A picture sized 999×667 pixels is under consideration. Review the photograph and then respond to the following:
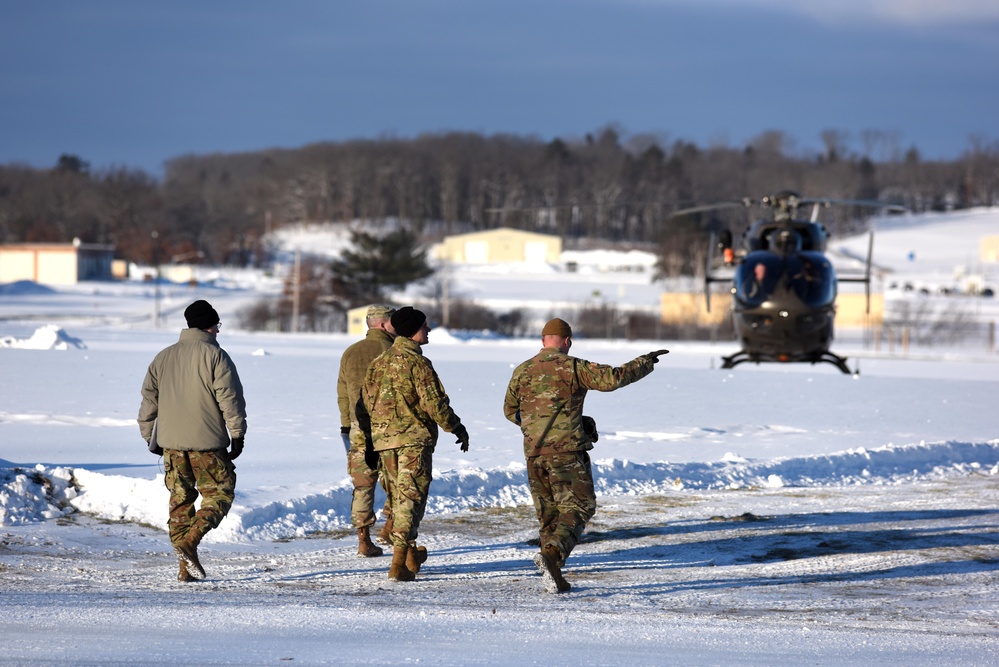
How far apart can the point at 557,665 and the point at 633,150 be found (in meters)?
190

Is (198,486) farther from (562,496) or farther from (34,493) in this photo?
(34,493)

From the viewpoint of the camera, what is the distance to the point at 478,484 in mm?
12141

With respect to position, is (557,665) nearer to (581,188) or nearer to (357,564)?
(357,564)

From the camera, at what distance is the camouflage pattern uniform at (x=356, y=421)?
336 inches

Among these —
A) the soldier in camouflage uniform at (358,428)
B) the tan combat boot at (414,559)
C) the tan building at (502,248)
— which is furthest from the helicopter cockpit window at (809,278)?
the tan building at (502,248)

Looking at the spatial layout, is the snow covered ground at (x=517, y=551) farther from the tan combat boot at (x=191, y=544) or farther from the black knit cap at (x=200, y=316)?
the black knit cap at (x=200, y=316)

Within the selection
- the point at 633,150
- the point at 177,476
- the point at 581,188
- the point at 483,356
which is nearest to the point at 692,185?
the point at 581,188

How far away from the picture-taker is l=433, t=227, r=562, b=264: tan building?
390 ft

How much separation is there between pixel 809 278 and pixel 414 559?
12.7m

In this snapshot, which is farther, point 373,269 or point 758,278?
point 373,269

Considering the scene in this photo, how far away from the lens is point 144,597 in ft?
23.0

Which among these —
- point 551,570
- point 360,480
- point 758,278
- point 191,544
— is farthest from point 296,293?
point 551,570

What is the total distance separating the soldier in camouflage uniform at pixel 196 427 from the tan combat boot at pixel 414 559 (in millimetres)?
1182

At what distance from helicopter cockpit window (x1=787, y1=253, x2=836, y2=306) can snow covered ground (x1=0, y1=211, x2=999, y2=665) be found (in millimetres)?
2000
